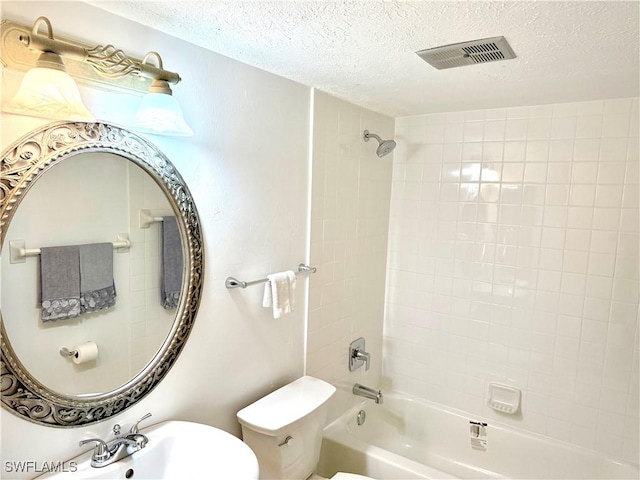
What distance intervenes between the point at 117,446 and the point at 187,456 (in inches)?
9.3

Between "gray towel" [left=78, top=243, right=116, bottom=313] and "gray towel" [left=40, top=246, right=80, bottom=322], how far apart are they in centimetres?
2

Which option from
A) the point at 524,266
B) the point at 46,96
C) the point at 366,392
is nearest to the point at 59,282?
the point at 46,96

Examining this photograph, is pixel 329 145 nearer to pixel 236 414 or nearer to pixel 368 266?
pixel 368 266

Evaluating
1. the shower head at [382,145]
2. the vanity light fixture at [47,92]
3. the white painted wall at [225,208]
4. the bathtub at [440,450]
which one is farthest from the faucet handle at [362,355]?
the vanity light fixture at [47,92]

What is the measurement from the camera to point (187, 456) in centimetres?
143

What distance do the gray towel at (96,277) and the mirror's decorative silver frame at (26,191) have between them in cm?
22

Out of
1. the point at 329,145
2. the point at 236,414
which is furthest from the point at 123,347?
the point at 329,145

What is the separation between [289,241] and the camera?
2.03 metres

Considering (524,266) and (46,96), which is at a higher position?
(46,96)

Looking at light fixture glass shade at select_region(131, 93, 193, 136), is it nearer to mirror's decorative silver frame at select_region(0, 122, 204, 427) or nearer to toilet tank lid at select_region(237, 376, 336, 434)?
mirror's decorative silver frame at select_region(0, 122, 204, 427)

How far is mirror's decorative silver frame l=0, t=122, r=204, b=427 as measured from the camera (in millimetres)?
1093

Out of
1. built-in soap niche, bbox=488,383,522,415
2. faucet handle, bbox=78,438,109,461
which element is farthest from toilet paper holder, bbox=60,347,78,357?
built-in soap niche, bbox=488,383,522,415

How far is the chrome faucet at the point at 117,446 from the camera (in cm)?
126

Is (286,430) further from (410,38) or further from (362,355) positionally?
(410,38)
